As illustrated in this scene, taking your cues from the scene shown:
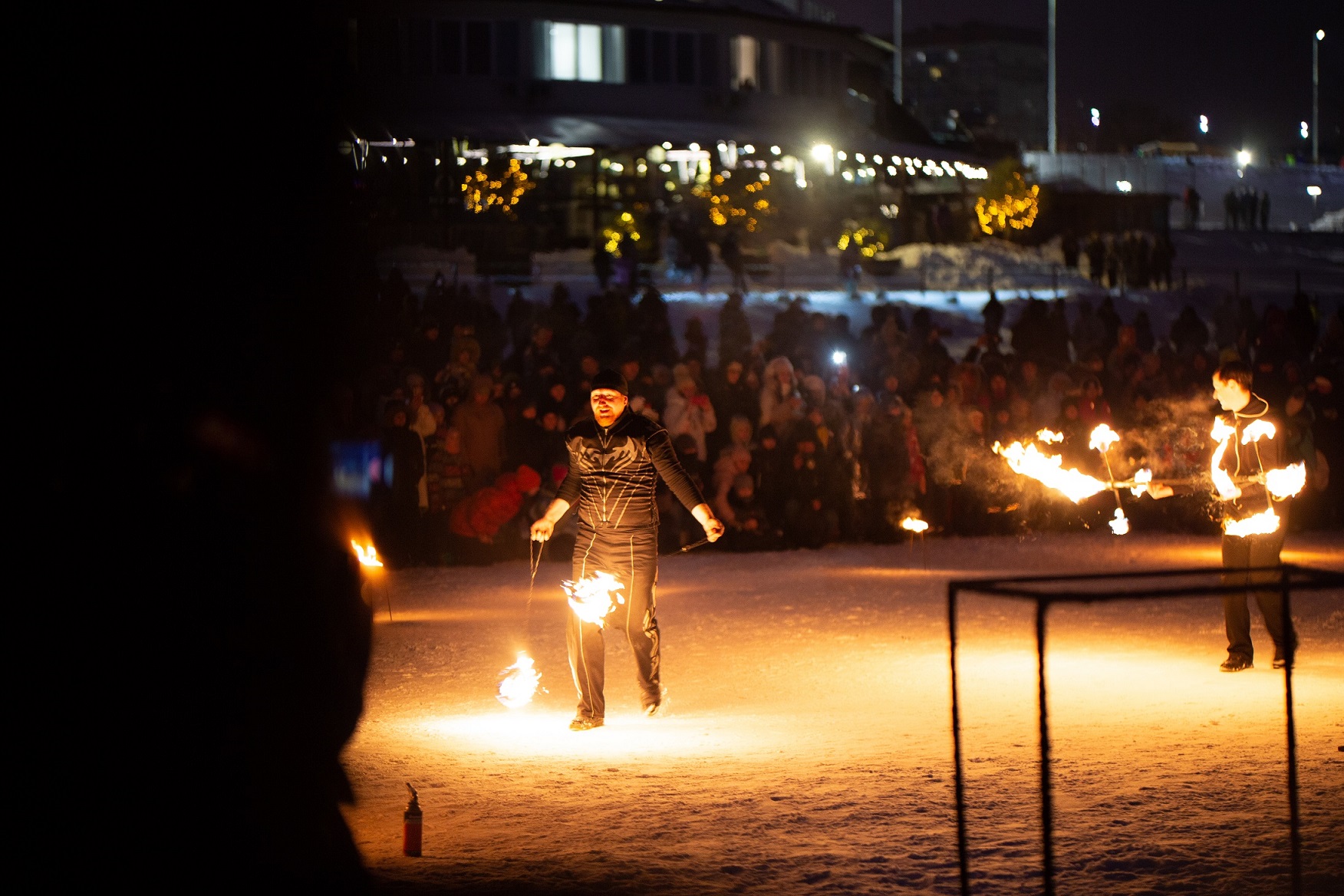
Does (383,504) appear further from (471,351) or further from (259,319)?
Result: (259,319)

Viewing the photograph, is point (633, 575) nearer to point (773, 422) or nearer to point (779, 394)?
point (773, 422)

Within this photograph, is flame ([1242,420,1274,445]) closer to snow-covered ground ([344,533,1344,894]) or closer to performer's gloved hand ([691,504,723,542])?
snow-covered ground ([344,533,1344,894])

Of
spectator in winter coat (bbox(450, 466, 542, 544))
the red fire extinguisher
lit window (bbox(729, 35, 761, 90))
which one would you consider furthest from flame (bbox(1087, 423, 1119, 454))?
A: lit window (bbox(729, 35, 761, 90))

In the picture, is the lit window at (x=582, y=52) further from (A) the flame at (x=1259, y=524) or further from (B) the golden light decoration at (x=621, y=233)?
(A) the flame at (x=1259, y=524)

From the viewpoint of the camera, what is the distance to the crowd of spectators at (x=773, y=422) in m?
15.9

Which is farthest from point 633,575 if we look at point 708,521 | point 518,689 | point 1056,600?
point 1056,600

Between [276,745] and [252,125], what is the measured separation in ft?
10.3

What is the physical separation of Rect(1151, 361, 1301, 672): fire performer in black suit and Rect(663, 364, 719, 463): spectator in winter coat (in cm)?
671

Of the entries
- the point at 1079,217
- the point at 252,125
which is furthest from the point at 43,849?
the point at 1079,217

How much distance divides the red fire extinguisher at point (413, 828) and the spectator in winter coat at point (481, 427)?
950cm

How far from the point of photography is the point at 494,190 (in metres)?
38.7

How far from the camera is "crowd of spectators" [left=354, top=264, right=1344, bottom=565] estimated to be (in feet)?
52.2

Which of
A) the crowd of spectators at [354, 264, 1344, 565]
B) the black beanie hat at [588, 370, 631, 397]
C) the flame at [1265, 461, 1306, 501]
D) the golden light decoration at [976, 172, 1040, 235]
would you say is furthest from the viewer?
the golden light decoration at [976, 172, 1040, 235]

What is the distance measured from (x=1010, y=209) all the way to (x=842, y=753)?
41357 millimetres
